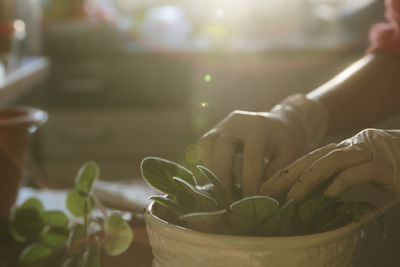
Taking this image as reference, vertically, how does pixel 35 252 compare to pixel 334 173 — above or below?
below

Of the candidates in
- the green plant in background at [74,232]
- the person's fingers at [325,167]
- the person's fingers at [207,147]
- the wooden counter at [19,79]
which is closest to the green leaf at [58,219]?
the green plant in background at [74,232]

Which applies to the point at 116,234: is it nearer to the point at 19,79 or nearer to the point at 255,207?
the point at 255,207

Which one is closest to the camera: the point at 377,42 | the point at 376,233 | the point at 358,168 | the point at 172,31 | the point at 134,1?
the point at 358,168

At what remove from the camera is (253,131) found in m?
0.52

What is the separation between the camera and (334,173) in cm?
36

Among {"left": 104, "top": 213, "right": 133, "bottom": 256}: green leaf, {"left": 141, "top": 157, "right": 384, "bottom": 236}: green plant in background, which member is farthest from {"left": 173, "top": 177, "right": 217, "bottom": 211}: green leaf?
{"left": 104, "top": 213, "right": 133, "bottom": 256}: green leaf

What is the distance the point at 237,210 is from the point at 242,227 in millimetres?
24

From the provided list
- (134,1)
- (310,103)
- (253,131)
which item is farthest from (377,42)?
(134,1)

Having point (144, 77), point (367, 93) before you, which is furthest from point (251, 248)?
point (144, 77)

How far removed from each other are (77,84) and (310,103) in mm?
1937

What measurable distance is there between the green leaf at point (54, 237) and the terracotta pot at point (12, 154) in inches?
15.1

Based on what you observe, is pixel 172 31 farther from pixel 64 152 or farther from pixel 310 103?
pixel 310 103

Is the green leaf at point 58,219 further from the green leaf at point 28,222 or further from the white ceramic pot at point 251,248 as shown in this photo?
the white ceramic pot at point 251,248

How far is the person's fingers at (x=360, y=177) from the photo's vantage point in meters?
0.32
